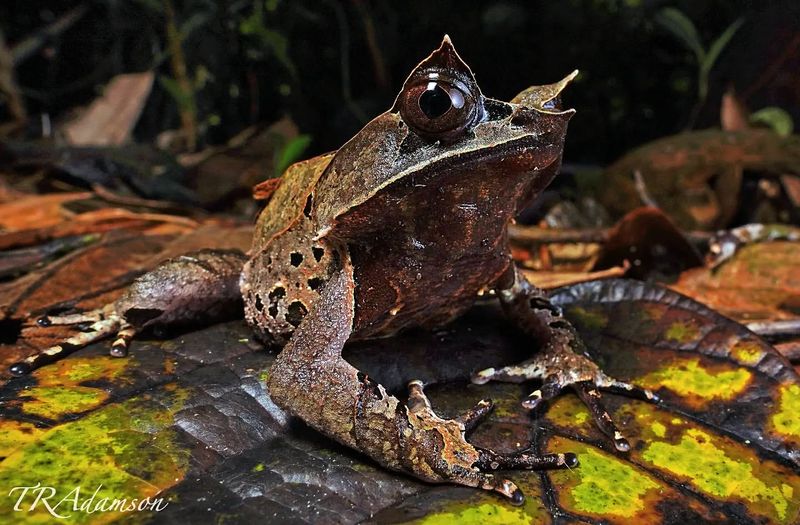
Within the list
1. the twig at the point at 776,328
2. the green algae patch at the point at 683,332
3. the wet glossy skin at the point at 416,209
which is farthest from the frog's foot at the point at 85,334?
the twig at the point at 776,328

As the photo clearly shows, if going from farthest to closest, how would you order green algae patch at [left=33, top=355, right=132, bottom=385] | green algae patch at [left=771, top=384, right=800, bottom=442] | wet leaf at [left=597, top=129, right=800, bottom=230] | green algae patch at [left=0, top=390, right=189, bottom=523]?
wet leaf at [left=597, top=129, right=800, bottom=230] < green algae patch at [left=33, top=355, right=132, bottom=385] < green algae patch at [left=771, top=384, right=800, bottom=442] < green algae patch at [left=0, top=390, right=189, bottom=523]

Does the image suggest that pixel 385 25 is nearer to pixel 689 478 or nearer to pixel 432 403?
pixel 432 403

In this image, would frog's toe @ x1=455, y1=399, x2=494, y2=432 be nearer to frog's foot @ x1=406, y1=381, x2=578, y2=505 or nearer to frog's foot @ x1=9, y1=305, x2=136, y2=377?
frog's foot @ x1=406, y1=381, x2=578, y2=505

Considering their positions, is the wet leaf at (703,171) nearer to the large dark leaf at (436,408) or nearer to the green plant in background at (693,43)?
the green plant in background at (693,43)

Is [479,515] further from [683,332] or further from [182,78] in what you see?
[182,78]

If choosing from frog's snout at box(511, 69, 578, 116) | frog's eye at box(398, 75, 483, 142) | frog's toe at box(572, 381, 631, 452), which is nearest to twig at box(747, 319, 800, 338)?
frog's toe at box(572, 381, 631, 452)

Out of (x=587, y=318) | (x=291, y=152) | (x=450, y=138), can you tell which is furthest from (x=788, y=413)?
(x=291, y=152)
